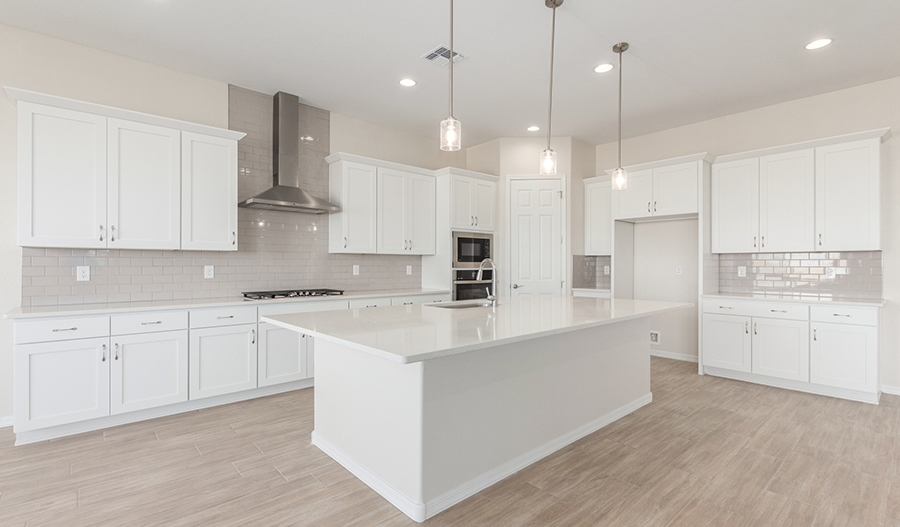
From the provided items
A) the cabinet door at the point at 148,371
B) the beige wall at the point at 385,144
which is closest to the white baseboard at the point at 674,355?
the beige wall at the point at 385,144

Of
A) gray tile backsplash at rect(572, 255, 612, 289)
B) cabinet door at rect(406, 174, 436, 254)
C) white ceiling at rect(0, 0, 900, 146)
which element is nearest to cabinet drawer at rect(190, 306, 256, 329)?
cabinet door at rect(406, 174, 436, 254)

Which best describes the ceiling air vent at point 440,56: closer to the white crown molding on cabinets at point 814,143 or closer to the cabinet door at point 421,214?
the cabinet door at point 421,214

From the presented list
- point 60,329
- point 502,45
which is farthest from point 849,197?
point 60,329

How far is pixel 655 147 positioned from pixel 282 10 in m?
4.57

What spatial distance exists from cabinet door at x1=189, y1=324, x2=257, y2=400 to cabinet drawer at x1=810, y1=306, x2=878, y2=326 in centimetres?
495

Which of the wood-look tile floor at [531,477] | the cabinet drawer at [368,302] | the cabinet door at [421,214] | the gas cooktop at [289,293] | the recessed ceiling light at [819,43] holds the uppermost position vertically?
the recessed ceiling light at [819,43]

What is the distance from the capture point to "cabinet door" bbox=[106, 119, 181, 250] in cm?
323

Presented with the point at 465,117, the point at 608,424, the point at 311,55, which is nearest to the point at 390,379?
the point at 608,424

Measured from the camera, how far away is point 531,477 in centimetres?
242

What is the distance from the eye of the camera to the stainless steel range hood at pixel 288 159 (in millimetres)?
4121

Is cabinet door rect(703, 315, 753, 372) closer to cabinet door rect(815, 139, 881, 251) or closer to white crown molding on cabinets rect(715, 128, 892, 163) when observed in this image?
cabinet door rect(815, 139, 881, 251)

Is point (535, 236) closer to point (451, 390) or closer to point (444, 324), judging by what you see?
point (444, 324)

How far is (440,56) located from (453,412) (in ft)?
9.03

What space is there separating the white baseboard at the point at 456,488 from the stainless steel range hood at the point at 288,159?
2203 mm
